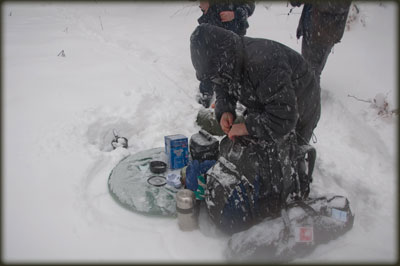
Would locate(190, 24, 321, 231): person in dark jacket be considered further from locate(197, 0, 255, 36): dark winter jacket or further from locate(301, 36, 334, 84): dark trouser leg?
locate(197, 0, 255, 36): dark winter jacket

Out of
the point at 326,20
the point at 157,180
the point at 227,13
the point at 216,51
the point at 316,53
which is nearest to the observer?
the point at 216,51

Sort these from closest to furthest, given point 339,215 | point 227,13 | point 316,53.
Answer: point 339,215, point 316,53, point 227,13

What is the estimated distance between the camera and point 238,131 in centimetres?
226

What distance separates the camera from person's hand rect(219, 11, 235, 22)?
12.8ft

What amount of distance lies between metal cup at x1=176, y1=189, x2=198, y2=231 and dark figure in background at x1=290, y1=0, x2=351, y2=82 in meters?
1.69

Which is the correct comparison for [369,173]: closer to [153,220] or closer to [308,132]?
[308,132]

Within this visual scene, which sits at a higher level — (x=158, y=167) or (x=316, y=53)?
(x=316, y=53)

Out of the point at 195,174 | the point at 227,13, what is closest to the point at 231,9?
the point at 227,13

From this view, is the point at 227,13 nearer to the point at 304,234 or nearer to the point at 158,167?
the point at 158,167

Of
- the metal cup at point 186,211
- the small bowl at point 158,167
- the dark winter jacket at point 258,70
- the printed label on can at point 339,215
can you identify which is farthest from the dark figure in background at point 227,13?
the printed label on can at point 339,215

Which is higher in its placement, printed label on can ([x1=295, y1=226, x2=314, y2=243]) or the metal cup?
printed label on can ([x1=295, y1=226, x2=314, y2=243])

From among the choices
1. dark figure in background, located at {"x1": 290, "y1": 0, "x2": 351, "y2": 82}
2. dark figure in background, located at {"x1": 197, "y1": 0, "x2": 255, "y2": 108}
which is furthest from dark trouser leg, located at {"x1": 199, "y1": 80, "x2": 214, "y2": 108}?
dark figure in background, located at {"x1": 290, "y1": 0, "x2": 351, "y2": 82}

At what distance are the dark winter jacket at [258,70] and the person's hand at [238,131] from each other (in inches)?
2.6

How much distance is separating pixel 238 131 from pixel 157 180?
100cm
